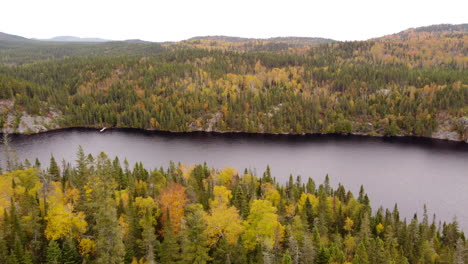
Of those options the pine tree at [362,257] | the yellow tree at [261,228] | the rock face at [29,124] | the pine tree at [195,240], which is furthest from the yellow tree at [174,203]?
the rock face at [29,124]

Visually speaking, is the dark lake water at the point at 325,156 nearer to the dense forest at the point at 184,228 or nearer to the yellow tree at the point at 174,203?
the dense forest at the point at 184,228

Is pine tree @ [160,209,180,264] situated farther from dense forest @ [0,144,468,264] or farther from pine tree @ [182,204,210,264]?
pine tree @ [182,204,210,264]

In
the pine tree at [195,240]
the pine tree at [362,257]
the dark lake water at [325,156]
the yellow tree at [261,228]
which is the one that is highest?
the pine tree at [195,240]

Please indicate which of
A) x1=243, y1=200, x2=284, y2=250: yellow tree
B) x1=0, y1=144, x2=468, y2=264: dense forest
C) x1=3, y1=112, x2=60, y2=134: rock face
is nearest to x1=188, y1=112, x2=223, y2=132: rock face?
x1=3, y1=112, x2=60, y2=134: rock face

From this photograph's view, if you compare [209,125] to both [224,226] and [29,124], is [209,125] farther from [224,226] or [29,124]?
[224,226]

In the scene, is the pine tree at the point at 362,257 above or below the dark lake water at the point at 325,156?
above

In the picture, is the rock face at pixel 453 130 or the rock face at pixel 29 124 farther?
the rock face at pixel 29 124

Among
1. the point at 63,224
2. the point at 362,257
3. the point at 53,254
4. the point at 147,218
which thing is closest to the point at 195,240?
the point at 147,218
